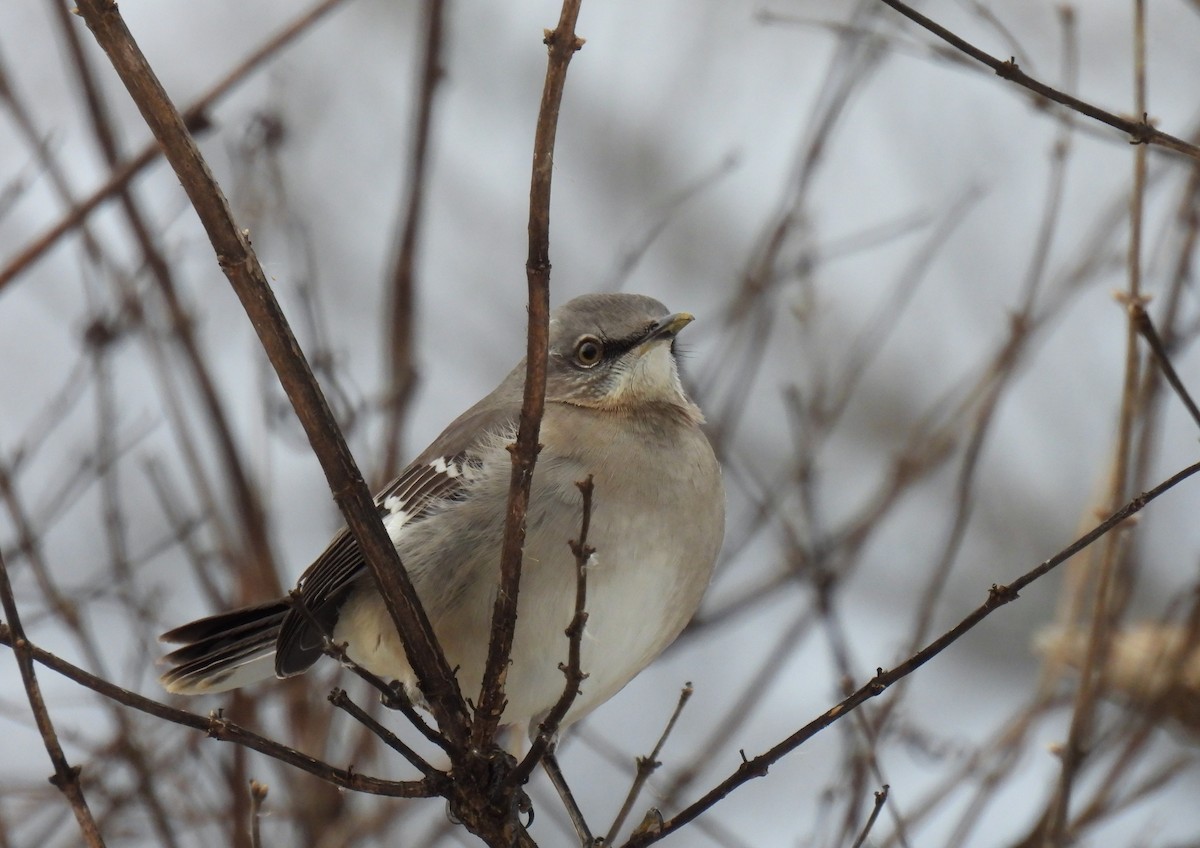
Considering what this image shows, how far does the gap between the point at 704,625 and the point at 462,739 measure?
2.37m

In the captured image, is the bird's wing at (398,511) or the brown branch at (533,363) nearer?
the brown branch at (533,363)

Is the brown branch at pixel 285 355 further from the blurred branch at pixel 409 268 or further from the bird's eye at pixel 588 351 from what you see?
the blurred branch at pixel 409 268

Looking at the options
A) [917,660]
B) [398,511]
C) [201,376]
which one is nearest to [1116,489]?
[917,660]

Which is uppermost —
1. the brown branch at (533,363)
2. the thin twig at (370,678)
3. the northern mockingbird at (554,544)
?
the northern mockingbird at (554,544)

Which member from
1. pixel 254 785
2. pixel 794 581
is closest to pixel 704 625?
pixel 794 581

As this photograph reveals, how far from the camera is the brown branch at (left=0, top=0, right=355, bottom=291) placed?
411cm

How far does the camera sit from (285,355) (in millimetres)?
2889

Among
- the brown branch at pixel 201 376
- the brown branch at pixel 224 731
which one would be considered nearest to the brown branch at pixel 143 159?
the brown branch at pixel 201 376

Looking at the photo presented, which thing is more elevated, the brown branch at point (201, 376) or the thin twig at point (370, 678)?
the brown branch at point (201, 376)

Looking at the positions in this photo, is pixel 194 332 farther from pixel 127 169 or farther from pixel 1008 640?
pixel 1008 640

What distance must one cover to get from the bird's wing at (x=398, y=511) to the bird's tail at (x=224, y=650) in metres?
0.35

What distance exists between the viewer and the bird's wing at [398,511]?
4.20 metres

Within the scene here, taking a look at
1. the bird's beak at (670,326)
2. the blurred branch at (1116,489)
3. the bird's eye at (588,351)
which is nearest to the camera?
the blurred branch at (1116,489)

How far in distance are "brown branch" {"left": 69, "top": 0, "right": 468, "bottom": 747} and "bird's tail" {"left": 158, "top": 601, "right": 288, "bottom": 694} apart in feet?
5.18
